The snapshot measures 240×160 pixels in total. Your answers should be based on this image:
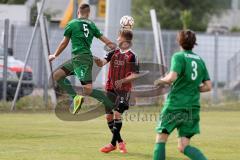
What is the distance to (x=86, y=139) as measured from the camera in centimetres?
1552

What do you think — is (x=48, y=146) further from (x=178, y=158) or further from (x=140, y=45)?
(x=140, y=45)

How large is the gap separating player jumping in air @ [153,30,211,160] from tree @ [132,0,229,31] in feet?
173

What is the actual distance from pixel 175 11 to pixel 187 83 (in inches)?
2193

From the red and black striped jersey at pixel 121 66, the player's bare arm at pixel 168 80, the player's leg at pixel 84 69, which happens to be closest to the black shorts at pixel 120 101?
the red and black striped jersey at pixel 121 66

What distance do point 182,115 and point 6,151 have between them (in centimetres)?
378

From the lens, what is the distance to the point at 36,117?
21.1 meters

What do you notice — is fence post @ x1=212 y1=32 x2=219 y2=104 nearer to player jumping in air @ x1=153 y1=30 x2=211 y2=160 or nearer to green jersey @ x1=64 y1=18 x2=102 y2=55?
green jersey @ x1=64 y1=18 x2=102 y2=55

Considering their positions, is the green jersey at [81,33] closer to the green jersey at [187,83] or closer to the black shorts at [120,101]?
the black shorts at [120,101]

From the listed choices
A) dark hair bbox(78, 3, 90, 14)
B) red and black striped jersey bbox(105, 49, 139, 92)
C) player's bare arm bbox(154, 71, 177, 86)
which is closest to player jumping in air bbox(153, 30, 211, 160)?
player's bare arm bbox(154, 71, 177, 86)

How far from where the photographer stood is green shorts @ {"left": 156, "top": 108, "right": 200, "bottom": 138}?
1052cm

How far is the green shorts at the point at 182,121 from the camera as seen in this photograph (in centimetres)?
1052

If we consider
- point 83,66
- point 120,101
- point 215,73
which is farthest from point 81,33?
point 215,73

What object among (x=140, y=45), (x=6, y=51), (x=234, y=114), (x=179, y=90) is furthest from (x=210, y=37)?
(x=179, y=90)

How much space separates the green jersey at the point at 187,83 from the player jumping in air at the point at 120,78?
298cm
